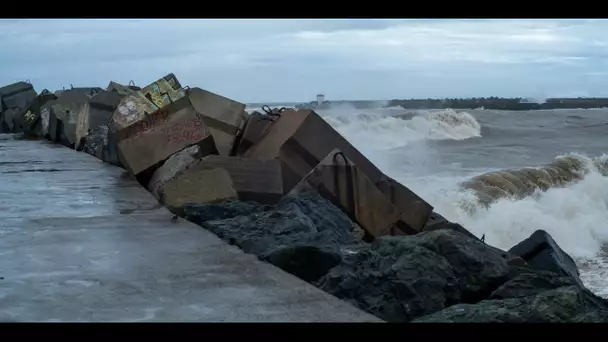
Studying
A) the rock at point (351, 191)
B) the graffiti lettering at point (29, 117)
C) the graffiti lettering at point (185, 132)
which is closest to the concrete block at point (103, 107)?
the graffiti lettering at point (29, 117)

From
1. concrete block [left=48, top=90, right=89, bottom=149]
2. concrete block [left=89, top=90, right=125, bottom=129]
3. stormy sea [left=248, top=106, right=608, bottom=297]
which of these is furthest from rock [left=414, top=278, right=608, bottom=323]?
concrete block [left=48, top=90, right=89, bottom=149]

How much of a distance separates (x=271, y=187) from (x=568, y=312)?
2647 millimetres

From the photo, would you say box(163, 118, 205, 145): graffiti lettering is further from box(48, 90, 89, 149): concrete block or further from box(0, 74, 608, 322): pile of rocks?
box(48, 90, 89, 149): concrete block

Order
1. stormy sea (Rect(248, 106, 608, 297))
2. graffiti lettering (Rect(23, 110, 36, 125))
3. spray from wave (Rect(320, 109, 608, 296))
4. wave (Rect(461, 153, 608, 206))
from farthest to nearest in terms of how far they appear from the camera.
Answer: graffiti lettering (Rect(23, 110, 36, 125)) → wave (Rect(461, 153, 608, 206)) → stormy sea (Rect(248, 106, 608, 297)) → spray from wave (Rect(320, 109, 608, 296))

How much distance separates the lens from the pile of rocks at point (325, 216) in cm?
312

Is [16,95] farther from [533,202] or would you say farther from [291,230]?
[291,230]

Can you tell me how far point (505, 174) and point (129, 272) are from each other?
13359mm

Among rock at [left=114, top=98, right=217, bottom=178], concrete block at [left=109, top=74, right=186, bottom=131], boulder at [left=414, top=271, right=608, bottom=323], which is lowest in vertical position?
boulder at [left=414, top=271, right=608, bottom=323]

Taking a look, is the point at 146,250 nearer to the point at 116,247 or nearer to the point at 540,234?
the point at 116,247

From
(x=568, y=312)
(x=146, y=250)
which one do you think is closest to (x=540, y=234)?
(x=568, y=312)

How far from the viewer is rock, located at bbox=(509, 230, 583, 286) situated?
4.59 metres

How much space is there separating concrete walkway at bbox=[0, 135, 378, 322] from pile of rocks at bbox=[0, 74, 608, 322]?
0.84 ft

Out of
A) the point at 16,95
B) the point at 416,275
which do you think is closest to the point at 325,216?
the point at 416,275

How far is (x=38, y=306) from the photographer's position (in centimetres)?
258
